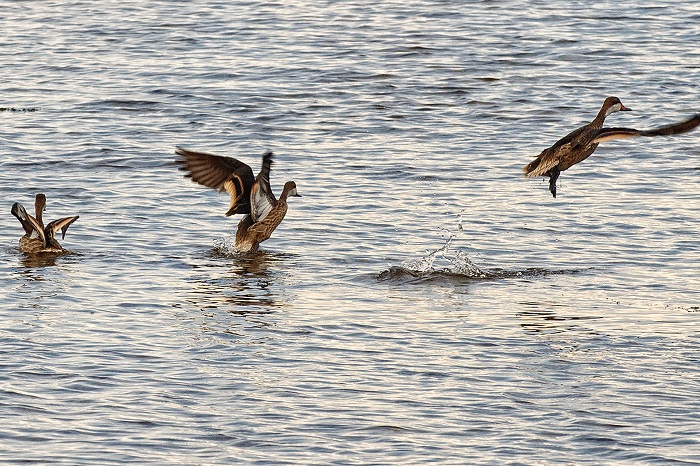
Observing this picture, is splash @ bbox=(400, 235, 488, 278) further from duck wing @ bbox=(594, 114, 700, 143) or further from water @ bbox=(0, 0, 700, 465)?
duck wing @ bbox=(594, 114, 700, 143)

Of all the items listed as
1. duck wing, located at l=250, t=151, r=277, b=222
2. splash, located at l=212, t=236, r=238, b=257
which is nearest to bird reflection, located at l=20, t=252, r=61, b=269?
splash, located at l=212, t=236, r=238, b=257

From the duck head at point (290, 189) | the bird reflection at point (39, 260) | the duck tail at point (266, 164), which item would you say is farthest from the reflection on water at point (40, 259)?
the duck head at point (290, 189)

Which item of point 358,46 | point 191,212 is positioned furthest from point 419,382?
point 358,46

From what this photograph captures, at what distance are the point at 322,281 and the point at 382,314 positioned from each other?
109 cm

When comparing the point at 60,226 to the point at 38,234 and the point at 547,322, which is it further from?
the point at 547,322

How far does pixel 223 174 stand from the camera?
37.8ft

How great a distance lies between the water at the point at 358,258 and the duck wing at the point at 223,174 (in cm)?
46

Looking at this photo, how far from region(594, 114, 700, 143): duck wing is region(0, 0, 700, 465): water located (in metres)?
1.04

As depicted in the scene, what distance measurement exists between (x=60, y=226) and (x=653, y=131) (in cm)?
469

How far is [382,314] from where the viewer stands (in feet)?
31.6

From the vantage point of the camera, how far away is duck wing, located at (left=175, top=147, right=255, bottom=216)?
11.3m

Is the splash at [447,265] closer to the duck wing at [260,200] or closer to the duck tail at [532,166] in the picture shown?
the duck tail at [532,166]

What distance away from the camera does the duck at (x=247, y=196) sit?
11.5 metres

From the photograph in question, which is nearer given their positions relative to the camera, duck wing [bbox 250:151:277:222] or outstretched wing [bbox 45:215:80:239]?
outstretched wing [bbox 45:215:80:239]
